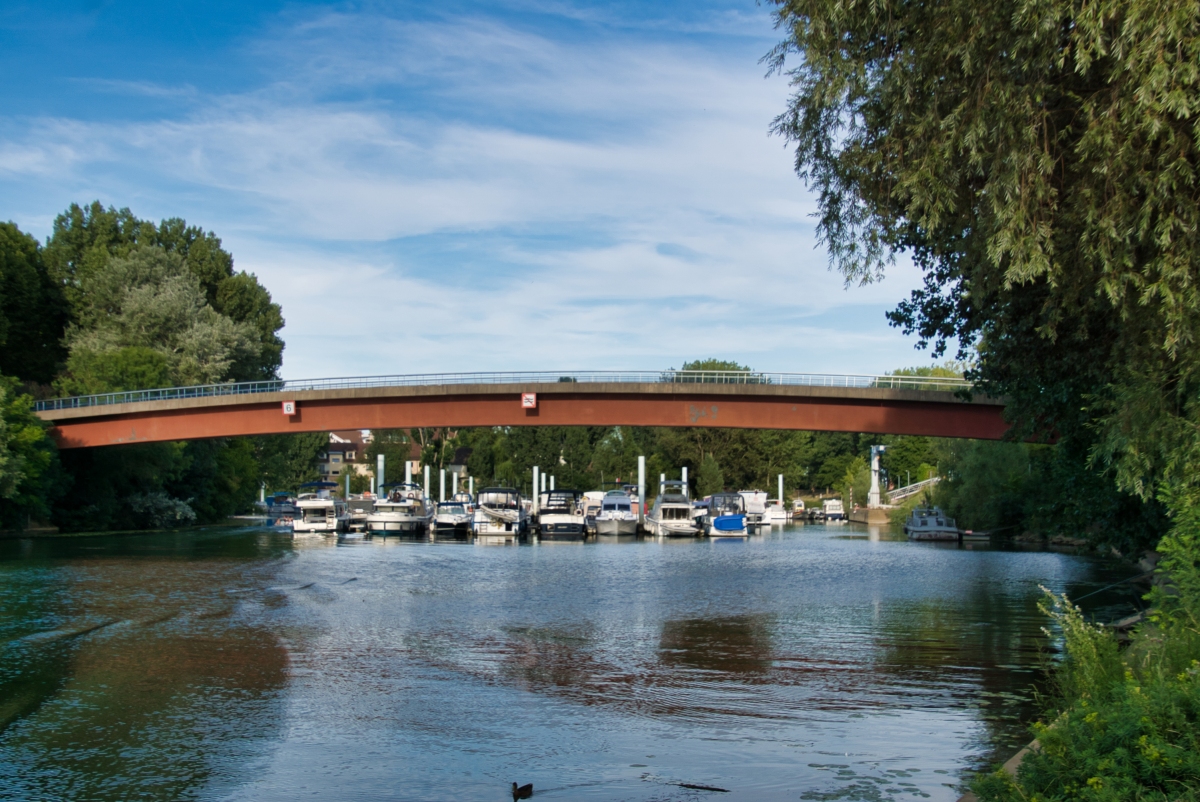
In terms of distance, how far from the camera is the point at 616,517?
2707 inches

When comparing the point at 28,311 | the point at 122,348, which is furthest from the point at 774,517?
the point at 28,311

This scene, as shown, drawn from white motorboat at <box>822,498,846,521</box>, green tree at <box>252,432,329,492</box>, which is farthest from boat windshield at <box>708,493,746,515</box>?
green tree at <box>252,432,329,492</box>

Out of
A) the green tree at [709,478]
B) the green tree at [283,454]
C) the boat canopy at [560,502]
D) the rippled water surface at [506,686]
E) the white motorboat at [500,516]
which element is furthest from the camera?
the green tree at [709,478]

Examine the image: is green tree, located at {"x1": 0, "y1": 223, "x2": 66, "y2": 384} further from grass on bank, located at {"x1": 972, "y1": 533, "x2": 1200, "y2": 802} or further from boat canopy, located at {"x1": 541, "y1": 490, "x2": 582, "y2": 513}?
grass on bank, located at {"x1": 972, "y1": 533, "x2": 1200, "y2": 802}

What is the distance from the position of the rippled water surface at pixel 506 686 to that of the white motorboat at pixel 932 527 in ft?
102

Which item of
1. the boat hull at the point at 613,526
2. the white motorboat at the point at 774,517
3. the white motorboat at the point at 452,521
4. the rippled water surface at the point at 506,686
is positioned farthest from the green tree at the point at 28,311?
the white motorboat at the point at 774,517

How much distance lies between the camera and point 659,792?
385 inches

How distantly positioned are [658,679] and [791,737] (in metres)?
4.01

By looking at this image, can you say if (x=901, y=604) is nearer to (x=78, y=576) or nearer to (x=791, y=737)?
(x=791, y=737)

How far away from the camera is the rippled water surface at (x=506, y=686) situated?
34.2 feet

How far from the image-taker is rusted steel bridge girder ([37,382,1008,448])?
1761 inches

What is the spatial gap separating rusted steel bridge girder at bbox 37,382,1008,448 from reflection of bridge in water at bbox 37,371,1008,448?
46 mm

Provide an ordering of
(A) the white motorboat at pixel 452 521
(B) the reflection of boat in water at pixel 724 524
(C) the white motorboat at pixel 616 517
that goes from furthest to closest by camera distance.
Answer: (B) the reflection of boat in water at pixel 724 524 < (A) the white motorboat at pixel 452 521 < (C) the white motorboat at pixel 616 517

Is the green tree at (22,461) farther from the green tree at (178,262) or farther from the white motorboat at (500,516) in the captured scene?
the white motorboat at (500,516)
